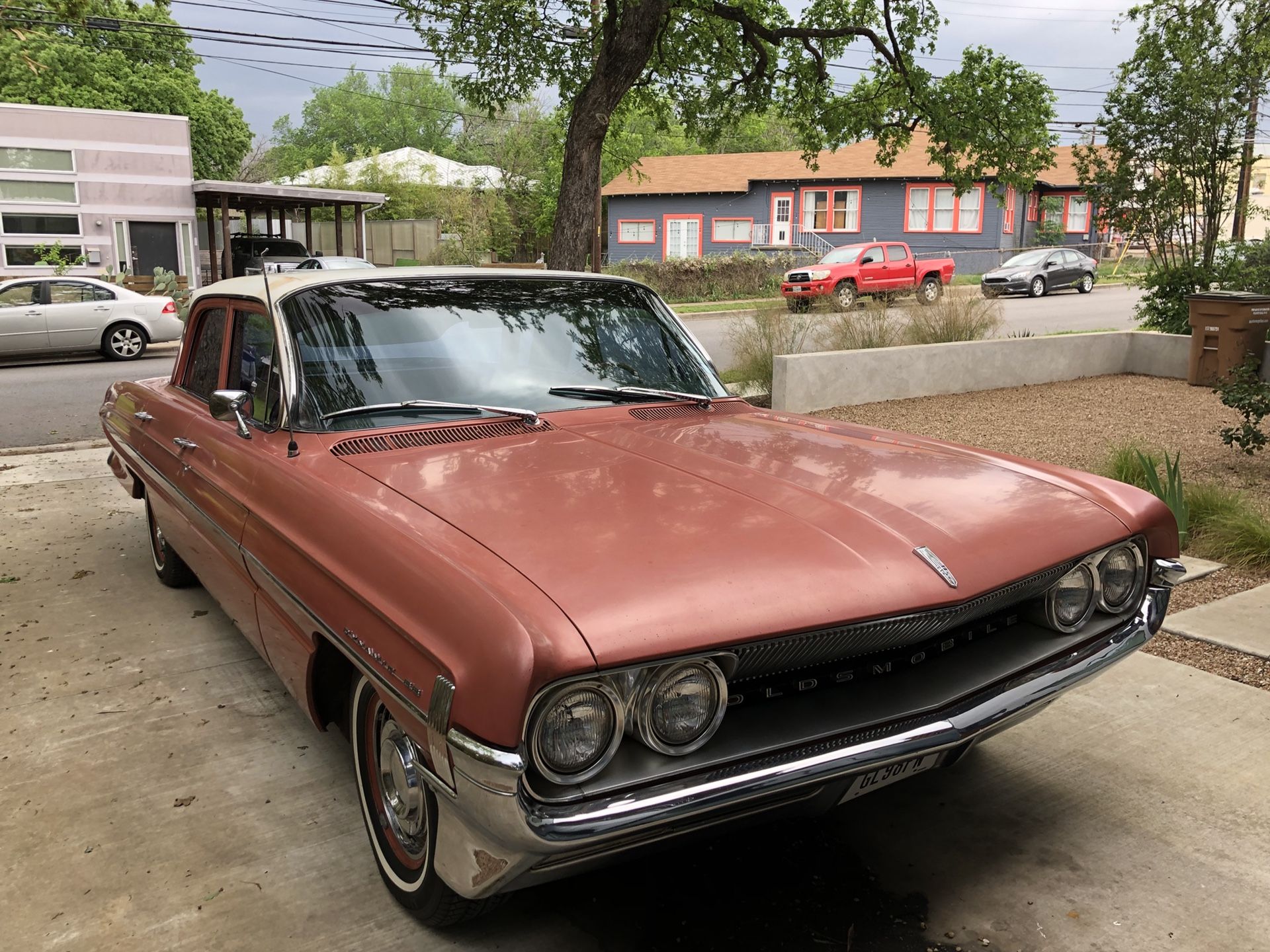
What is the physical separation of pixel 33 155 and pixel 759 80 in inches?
903

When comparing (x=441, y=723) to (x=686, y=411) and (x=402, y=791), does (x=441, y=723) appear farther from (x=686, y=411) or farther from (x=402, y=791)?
(x=686, y=411)

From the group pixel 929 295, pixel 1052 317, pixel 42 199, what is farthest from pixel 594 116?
pixel 42 199

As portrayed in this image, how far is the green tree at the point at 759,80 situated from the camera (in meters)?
11.0

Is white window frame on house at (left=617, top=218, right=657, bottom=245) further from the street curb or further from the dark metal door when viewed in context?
the street curb

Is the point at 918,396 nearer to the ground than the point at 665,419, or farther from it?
nearer to the ground

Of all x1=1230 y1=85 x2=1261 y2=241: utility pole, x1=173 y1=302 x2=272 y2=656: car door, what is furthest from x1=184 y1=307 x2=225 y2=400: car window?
x1=1230 y1=85 x2=1261 y2=241: utility pole

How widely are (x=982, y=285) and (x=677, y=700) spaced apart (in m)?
29.6

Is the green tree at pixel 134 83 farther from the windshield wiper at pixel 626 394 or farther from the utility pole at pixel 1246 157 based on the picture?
the windshield wiper at pixel 626 394

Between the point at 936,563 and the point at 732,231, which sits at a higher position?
the point at 732,231

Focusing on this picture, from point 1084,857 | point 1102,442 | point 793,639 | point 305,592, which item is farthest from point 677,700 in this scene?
point 1102,442

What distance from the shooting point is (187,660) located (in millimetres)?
4469

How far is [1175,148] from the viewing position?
41.9 feet

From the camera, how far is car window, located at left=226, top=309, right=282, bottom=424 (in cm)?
352

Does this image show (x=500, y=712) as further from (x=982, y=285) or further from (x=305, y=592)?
(x=982, y=285)
